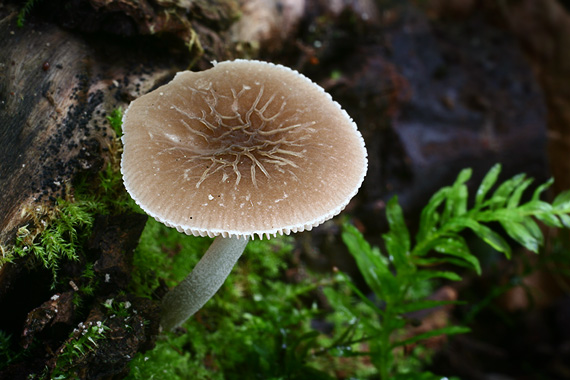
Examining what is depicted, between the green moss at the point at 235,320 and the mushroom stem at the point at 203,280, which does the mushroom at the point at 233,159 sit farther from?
the green moss at the point at 235,320

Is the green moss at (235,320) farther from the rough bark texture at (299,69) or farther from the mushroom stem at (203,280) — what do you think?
the rough bark texture at (299,69)

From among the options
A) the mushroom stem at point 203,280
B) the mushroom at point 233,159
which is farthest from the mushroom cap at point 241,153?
the mushroom stem at point 203,280

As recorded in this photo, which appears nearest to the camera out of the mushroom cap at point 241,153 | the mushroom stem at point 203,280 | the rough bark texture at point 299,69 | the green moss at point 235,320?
the mushroom cap at point 241,153

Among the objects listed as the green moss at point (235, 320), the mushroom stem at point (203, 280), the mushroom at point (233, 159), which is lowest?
the green moss at point (235, 320)

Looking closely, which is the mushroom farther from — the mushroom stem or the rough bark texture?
the rough bark texture

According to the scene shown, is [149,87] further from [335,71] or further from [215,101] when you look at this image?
[335,71]

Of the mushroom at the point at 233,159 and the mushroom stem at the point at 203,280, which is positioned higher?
the mushroom at the point at 233,159

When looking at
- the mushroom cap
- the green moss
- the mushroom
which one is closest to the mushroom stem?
the mushroom

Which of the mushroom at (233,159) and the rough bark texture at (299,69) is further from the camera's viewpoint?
the rough bark texture at (299,69)

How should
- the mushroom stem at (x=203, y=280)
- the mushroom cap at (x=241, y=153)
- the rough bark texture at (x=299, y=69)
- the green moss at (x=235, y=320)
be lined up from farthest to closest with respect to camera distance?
1. the green moss at (x=235, y=320)
2. the mushroom stem at (x=203, y=280)
3. the rough bark texture at (x=299, y=69)
4. the mushroom cap at (x=241, y=153)
